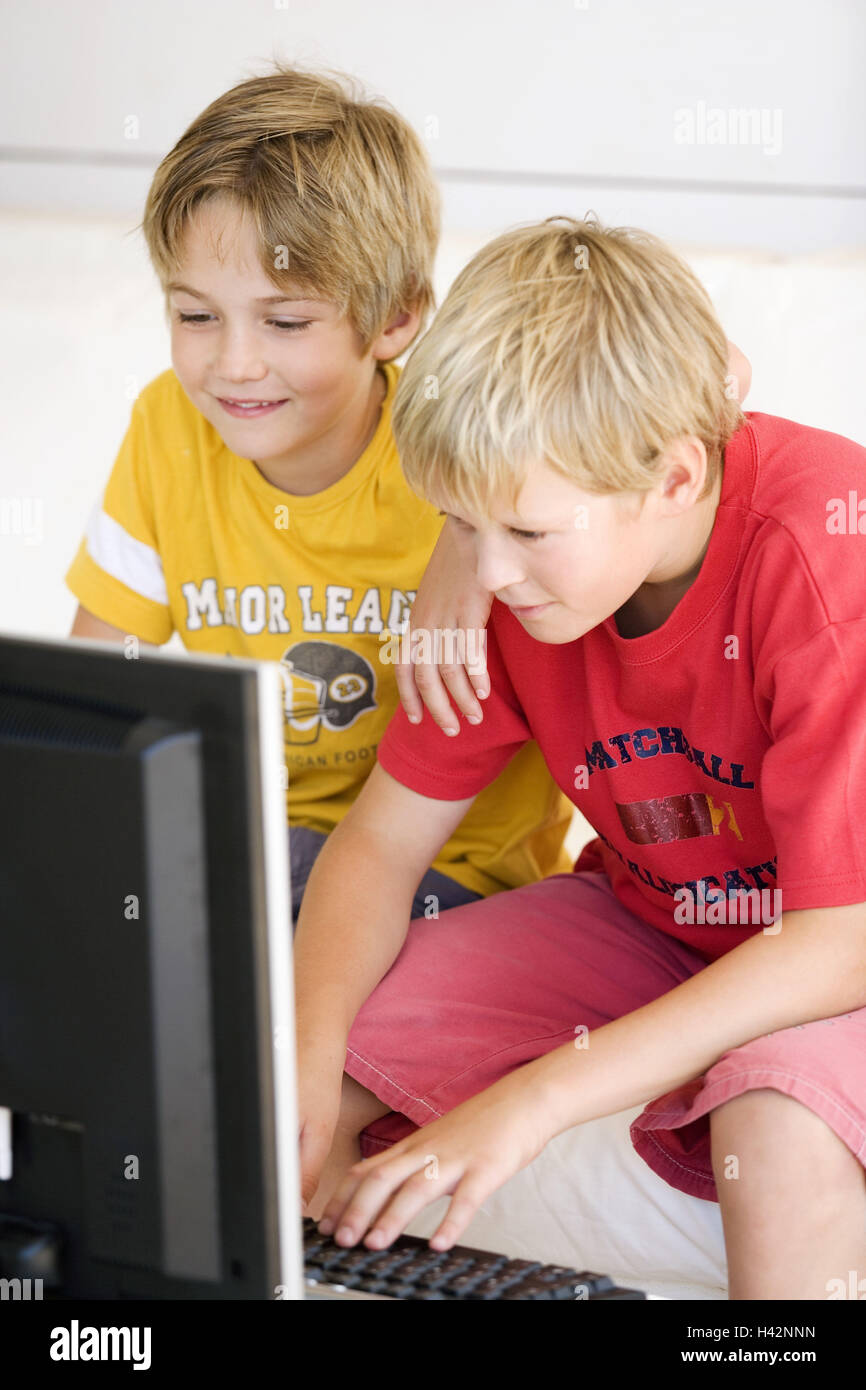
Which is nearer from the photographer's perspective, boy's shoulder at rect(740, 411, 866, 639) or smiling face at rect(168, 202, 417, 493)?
boy's shoulder at rect(740, 411, 866, 639)

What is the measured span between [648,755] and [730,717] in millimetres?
81

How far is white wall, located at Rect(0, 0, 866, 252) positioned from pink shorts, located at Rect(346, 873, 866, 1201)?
61.5 inches

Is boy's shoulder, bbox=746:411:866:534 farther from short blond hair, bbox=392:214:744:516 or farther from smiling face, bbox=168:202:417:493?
smiling face, bbox=168:202:417:493

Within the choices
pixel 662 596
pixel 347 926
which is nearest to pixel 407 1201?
pixel 347 926

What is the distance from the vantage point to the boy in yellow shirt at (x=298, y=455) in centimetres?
119

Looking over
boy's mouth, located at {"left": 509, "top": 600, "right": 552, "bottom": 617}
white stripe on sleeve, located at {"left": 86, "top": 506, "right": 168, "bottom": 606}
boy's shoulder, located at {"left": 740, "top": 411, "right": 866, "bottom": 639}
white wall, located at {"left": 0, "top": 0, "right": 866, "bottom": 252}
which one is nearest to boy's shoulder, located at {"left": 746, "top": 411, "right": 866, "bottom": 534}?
boy's shoulder, located at {"left": 740, "top": 411, "right": 866, "bottom": 639}

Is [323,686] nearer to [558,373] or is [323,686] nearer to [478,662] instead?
[478,662]

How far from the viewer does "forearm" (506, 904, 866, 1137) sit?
818 mm

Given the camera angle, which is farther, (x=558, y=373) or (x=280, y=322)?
(x=280, y=322)

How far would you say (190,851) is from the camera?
50 centimetres

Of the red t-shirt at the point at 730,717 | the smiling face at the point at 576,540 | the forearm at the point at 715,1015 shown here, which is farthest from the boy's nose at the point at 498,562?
the forearm at the point at 715,1015

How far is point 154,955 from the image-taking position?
51 centimetres

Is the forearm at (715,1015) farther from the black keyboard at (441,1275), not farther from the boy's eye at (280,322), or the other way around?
the boy's eye at (280,322)
